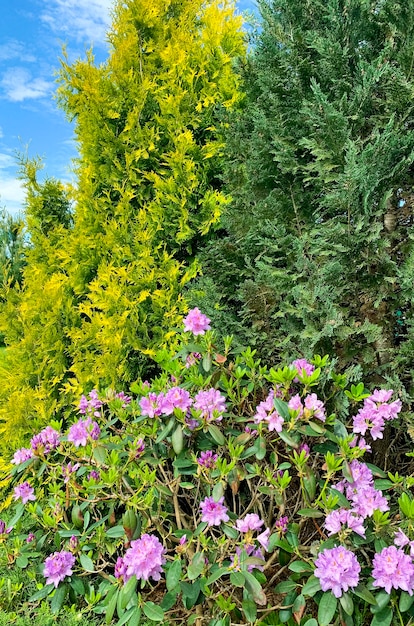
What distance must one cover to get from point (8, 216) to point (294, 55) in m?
8.23

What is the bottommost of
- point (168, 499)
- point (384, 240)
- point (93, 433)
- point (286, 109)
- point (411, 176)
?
point (168, 499)

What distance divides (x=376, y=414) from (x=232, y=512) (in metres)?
0.80

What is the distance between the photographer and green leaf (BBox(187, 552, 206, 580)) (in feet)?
6.50

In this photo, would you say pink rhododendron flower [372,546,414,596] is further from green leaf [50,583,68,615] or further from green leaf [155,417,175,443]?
green leaf [50,583,68,615]

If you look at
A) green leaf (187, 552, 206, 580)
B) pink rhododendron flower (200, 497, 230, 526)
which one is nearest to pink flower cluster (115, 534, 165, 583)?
green leaf (187, 552, 206, 580)

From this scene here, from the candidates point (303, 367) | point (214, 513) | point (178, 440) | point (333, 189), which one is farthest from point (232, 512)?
point (333, 189)

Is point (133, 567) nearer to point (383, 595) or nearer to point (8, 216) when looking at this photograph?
point (383, 595)

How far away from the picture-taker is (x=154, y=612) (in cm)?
196

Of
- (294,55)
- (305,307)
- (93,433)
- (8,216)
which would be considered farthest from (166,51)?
(8,216)

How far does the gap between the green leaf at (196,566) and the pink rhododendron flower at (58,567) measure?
0.75 metres

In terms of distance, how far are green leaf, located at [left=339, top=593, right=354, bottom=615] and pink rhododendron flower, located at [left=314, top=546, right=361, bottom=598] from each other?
22 mm

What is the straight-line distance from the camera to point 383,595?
1.88 metres

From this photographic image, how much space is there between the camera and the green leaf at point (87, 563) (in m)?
2.36

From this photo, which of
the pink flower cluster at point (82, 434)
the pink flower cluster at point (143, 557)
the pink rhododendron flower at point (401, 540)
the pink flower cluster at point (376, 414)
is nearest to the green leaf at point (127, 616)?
the pink flower cluster at point (143, 557)
